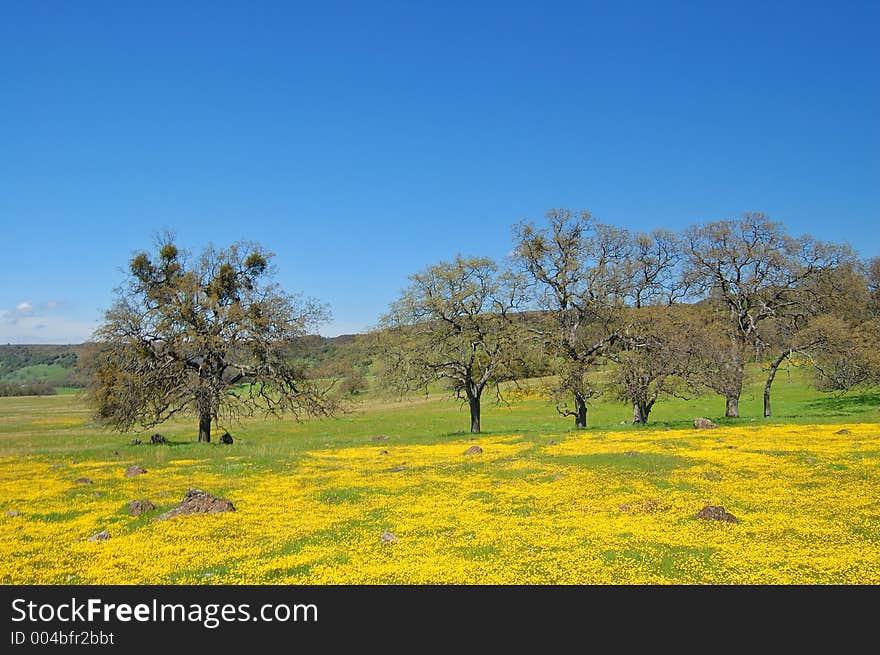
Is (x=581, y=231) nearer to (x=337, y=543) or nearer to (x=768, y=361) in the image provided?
(x=768, y=361)

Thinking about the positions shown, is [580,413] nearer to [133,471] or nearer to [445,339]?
[445,339]

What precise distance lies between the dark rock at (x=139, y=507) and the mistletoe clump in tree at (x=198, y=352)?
878 inches

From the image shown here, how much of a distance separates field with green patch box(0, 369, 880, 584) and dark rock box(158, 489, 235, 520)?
44cm

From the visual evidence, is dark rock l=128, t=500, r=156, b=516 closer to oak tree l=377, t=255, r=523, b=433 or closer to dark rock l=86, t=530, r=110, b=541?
dark rock l=86, t=530, r=110, b=541

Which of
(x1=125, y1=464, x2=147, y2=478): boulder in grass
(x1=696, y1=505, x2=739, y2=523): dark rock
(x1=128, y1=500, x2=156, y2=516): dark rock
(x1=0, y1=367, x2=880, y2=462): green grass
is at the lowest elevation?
(x1=0, y1=367, x2=880, y2=462): green grass

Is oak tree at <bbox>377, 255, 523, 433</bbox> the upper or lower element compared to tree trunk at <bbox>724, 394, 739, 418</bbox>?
upper

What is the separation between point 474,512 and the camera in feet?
55.0

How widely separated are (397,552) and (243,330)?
31.5m

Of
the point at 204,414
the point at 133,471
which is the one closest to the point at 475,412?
the point at 204,414

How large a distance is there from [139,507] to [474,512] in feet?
31.9

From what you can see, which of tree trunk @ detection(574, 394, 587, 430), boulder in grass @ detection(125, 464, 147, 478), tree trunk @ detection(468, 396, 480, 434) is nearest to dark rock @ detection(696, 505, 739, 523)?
boulder in grass @ detection(125, 464, 147, 478)

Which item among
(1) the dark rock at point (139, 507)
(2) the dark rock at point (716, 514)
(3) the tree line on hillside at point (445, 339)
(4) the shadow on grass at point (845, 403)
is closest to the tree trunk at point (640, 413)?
(3) the tree line on hillside at point (445, 339)

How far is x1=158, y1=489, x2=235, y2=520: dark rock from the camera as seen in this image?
666 inches

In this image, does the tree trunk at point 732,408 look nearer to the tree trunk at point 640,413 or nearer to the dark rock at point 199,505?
the tree trunk at point 640,413
